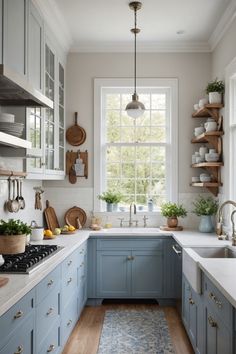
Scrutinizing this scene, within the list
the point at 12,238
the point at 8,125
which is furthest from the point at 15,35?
the point at 12,238

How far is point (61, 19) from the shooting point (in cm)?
427

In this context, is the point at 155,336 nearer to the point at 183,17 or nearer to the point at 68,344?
the point at 68,344

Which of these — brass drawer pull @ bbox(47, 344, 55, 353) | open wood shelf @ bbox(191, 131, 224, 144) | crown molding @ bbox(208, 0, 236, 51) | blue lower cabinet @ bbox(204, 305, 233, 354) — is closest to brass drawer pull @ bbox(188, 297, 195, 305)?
blue lower cabinet @ bbox(204, 305, 233, 354)

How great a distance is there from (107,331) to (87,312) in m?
0.62

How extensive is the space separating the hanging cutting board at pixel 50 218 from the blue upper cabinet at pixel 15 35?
2.13 metres

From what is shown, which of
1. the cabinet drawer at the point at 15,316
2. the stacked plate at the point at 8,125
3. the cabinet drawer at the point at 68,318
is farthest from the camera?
the cabinet drawer at the point at 68,318

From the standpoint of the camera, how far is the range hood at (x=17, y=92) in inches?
86.9

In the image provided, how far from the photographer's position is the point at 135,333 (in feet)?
12.4

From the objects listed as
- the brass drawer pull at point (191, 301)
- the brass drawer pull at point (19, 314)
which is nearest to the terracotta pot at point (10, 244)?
the brass drawer pull at point (19, 314)

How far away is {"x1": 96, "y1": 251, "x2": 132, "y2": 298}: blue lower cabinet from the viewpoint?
462 cm

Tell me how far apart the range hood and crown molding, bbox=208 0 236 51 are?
2118mm

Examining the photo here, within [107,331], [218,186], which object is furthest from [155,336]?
[218,186]

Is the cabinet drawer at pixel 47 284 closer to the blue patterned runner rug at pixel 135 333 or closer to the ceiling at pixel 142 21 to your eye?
the blue patterned runner rug at pixel 135 333

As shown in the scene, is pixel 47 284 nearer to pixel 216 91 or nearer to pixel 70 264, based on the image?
pixel 70 264
